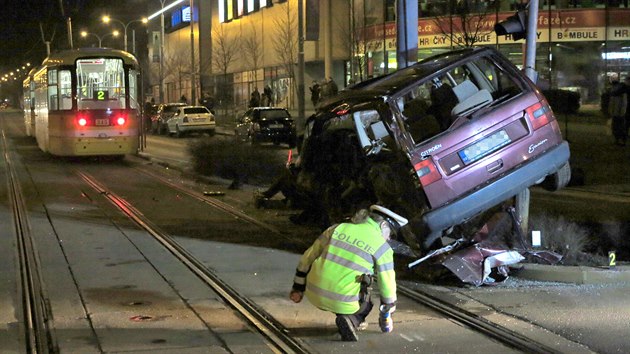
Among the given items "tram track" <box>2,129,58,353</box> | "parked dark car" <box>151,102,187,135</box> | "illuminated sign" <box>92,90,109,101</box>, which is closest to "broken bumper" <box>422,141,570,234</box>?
"tram track" <box>2,129,58,353</box>

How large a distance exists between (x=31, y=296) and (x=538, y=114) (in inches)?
225

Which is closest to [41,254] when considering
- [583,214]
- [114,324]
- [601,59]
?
[114,324]

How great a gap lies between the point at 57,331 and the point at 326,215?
213 inches

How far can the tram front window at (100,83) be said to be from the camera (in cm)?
2372

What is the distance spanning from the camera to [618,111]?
21672 millimetres

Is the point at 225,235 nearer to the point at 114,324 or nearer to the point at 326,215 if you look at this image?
the point at 326,215

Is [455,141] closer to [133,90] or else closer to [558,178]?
[558,178]

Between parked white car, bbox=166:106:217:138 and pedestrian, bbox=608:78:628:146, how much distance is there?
73.7 ft

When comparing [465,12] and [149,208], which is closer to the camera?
[149,208]

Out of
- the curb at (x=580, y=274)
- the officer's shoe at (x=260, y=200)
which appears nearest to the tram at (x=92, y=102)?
the officer's shoe at (x=260, y=200)

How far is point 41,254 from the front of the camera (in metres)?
10.7

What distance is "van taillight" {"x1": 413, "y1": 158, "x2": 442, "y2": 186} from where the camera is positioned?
8.67 meters

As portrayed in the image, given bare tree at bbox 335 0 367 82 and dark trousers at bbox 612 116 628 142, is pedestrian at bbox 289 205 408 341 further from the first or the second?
bare tree at bbox 335 0 367 82

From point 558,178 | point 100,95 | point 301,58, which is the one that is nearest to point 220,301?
point 558,178
